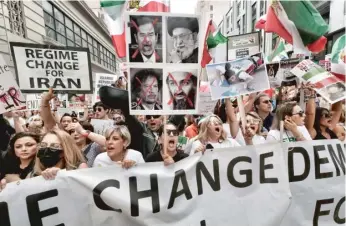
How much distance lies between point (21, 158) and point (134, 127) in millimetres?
1165

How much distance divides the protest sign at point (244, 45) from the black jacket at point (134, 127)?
1625mm

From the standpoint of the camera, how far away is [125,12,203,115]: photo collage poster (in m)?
2.28

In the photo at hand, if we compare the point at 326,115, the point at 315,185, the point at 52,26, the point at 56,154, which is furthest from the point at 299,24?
the point at 52,26

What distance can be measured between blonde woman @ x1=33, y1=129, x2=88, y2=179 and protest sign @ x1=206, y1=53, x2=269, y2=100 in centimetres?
142

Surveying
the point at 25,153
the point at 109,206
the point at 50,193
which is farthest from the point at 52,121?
the point at 109,206

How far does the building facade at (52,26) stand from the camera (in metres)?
9.97

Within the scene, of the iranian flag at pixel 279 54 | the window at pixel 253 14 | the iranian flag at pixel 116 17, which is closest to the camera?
the iranian flag at pixel 116 17

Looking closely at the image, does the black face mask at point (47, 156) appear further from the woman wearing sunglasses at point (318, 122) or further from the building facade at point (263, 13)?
the woman wearing sunglasses at point (318, 122)

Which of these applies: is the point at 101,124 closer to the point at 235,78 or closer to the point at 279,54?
the point at 235,78

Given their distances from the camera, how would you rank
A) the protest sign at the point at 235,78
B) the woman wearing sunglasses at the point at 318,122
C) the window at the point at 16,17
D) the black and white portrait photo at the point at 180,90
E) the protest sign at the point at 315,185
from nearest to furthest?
the black and white portrait photo at the point at 180,90
the protest sign at the point at 315,185
the protest sign at the point at 235,78
the woman wearing sunglasses at the point at 318,122
the window at the point at 16,17

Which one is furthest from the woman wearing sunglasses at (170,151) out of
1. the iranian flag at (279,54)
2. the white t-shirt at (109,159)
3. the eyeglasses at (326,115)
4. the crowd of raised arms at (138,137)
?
the iranian flag at (279,54)

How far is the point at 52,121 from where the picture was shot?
2.76 m

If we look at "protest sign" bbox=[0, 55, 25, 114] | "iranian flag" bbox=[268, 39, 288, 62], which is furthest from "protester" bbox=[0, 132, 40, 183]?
"iranian flag" bbox=[268, 39, 288, 62]

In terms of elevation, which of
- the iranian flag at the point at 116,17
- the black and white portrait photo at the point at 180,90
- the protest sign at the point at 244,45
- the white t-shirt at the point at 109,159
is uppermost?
the iranian flag at the point at 116,17
